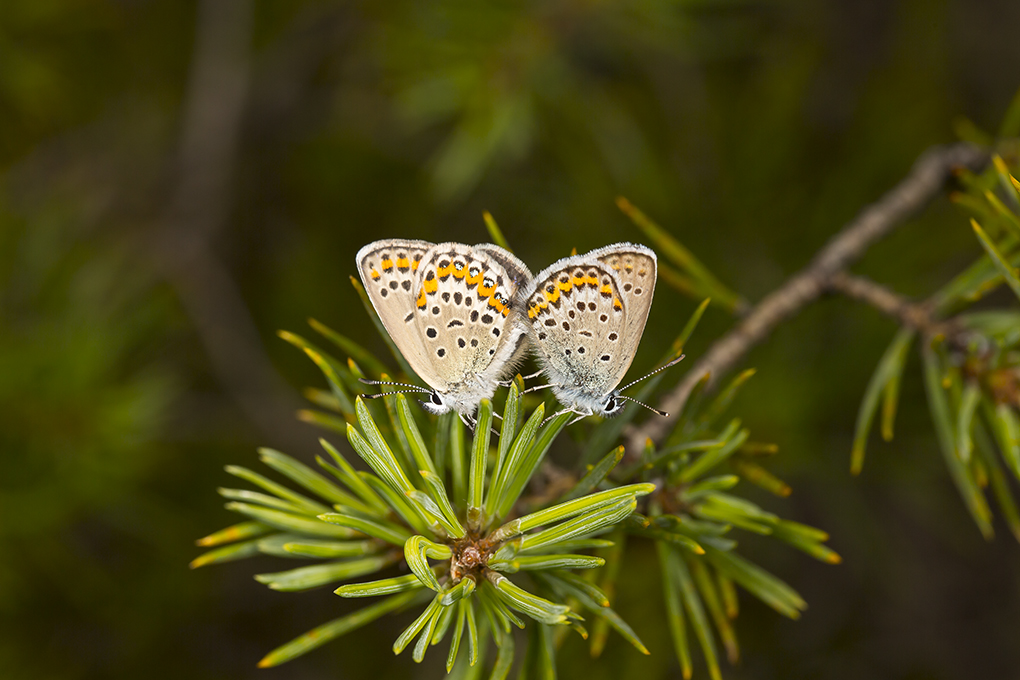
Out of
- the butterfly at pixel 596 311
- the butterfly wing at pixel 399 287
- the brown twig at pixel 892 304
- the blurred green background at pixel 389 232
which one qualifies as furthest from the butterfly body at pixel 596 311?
the blurred green background at pixel 389 232

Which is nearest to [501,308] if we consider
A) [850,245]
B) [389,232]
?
[850,245]

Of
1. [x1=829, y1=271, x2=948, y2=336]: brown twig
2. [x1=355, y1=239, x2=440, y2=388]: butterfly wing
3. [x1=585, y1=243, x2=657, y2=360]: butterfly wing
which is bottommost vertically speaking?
[x1=829, y1=271, x2=948, y2=336]: brown twig

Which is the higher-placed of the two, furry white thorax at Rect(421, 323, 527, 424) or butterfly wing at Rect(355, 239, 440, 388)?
butterfly wing at Rect(355, 239, 440, 388)

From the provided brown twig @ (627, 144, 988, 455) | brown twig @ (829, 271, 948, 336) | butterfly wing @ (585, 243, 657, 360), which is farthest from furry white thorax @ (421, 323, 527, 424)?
brown twig @ (829, 271, 948, 336)

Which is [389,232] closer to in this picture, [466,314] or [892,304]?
[466,314]

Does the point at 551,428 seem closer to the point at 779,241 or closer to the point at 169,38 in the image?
the point at 779,241

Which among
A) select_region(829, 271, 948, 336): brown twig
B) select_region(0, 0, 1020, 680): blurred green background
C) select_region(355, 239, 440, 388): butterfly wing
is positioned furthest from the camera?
select_region(0, 0, 1020, 680): blurred green background

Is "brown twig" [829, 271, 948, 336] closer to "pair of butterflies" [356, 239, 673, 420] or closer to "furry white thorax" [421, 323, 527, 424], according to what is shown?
"pair of butterflies" [356, 239, 673, 420]
